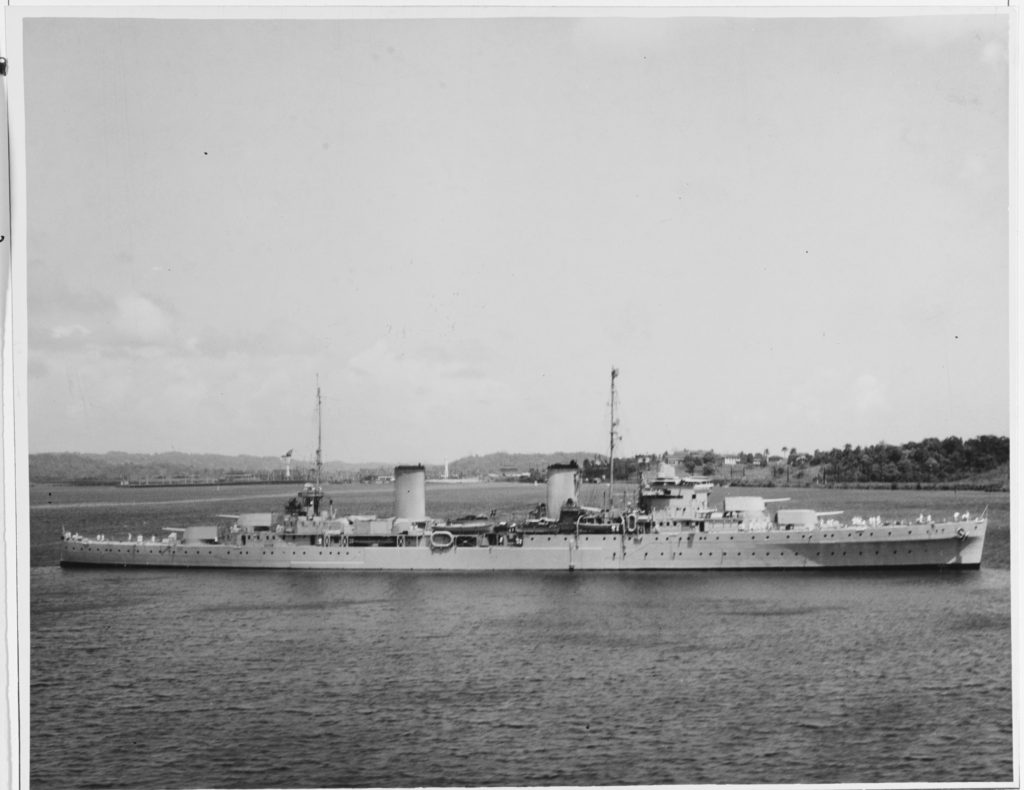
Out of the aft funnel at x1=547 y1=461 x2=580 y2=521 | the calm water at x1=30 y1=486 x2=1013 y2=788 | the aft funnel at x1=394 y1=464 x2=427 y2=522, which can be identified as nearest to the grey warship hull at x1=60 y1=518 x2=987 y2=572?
the aft funnel at x1=394 y1=464 x2=427 y2=522

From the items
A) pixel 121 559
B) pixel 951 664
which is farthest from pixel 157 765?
pixel 121 559

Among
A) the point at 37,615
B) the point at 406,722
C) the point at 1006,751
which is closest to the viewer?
the point at 1006,751

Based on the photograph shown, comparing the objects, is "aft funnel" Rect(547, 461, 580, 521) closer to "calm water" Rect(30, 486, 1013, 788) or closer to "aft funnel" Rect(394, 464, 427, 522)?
"aft funnel" Rect(394, 464, 427, 522)

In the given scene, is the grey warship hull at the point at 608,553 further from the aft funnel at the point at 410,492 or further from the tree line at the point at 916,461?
the tree line at the point at 916,461

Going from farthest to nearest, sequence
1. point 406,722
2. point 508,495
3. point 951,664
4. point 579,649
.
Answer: point 508,495, point 579,649, point 951,664, point 406,722

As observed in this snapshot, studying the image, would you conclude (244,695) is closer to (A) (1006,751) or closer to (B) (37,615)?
(B) (37,615)

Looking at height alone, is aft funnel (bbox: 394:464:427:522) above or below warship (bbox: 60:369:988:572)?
above

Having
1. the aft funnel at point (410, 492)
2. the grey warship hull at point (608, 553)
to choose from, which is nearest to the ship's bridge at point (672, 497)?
the grey warship hull at point (608, 553)
